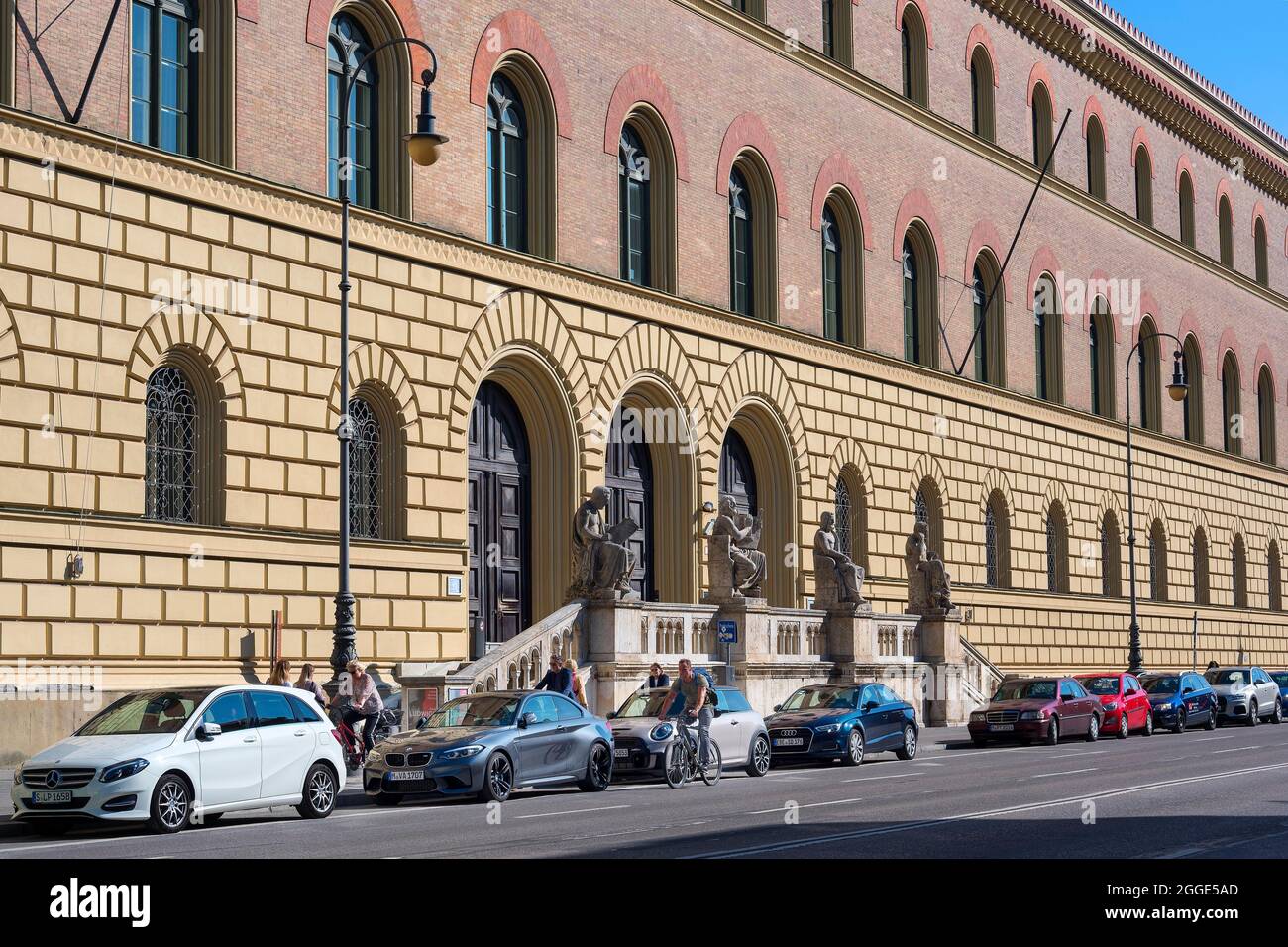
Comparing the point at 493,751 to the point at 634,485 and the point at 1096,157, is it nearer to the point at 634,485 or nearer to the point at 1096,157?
the point at 634,485

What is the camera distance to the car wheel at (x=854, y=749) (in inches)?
1150

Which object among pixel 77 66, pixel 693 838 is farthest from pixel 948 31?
pixel 693 838

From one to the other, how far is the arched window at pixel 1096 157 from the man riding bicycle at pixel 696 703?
121ft

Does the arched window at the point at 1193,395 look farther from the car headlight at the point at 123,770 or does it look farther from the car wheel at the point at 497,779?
the car headlight at the point at 123,770

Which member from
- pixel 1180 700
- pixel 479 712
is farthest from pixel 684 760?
pixel 1180 700

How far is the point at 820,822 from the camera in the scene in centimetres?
1731

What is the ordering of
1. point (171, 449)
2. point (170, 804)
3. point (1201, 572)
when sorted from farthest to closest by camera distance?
point (1201, 572)
point (171, 449)
point (170, 804)

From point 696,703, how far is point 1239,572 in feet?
158

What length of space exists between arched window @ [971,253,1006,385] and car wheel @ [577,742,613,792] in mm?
28643

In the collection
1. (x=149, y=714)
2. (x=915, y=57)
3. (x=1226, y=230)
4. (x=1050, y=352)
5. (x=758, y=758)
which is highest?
(x=915, y=57)

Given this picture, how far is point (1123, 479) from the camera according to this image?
188 ft

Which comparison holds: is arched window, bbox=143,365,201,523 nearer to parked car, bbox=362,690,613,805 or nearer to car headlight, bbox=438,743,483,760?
parked car, bbox=362,690,613,805

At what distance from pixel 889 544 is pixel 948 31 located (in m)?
14.8
